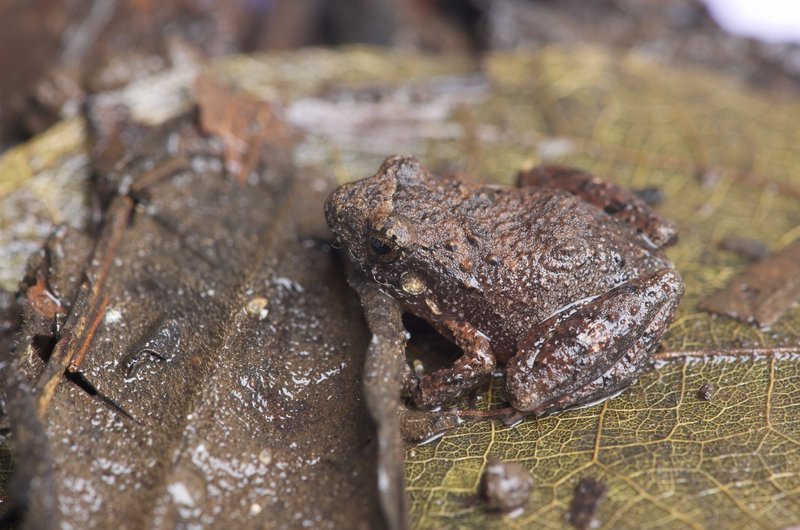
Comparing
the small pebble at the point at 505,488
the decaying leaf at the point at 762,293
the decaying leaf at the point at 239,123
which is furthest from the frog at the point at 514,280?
the decaying leaf at the point at 239,123

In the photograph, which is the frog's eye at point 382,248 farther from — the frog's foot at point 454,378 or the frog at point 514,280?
the frog's foot at point 454,378

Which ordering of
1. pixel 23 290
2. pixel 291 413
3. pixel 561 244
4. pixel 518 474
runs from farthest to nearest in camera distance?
pixel 23 290 < pixel 561 244 < pixel 291 413 < pixel 518 474

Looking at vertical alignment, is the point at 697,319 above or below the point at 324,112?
below

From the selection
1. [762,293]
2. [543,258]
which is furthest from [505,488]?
[762,293]

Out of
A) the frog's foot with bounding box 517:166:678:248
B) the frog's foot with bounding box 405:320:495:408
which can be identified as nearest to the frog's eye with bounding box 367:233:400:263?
the frog's foot with bounding box 405:320:495:408

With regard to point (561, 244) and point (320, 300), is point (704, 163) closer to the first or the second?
point (561, 244)

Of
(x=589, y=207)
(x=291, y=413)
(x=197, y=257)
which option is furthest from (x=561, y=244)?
(x=197, y=257)
